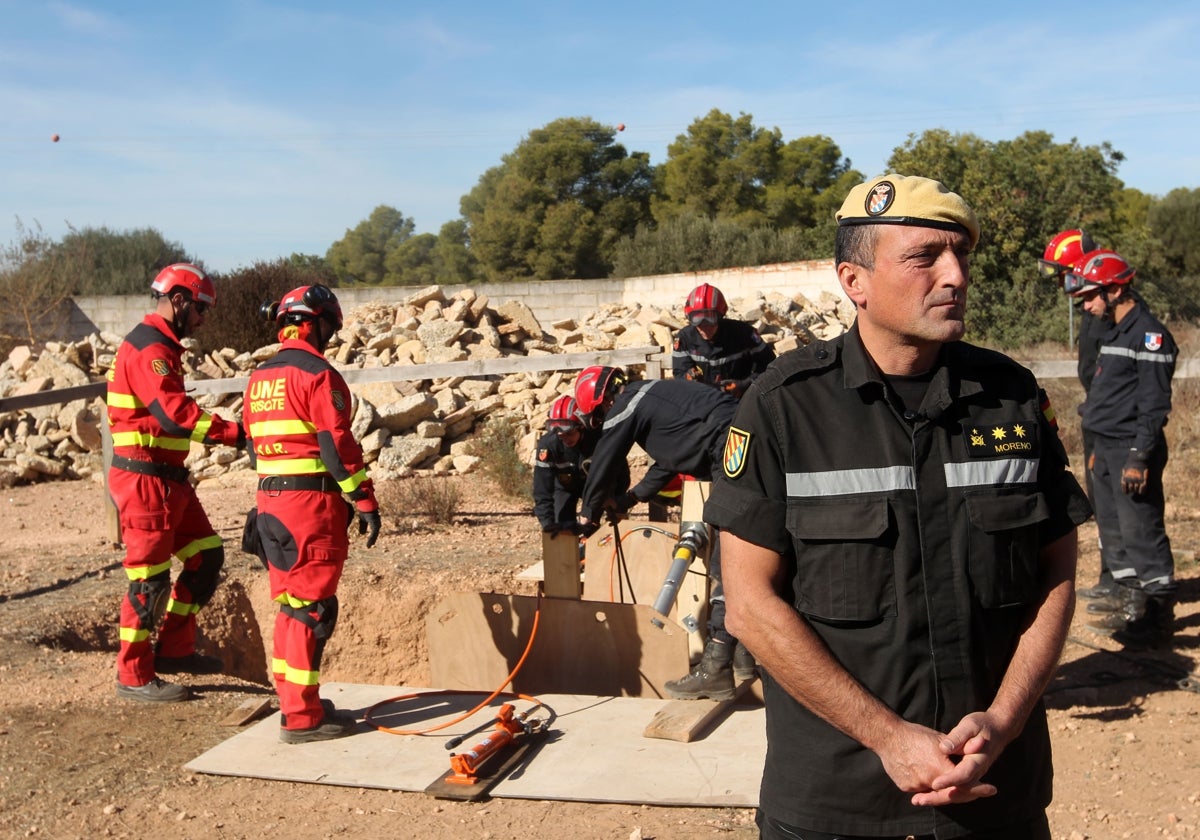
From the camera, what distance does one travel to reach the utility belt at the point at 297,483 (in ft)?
16.4

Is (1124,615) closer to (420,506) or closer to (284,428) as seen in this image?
(284,428)

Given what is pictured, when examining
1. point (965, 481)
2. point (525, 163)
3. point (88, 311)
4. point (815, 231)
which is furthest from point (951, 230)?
point (525, 163)

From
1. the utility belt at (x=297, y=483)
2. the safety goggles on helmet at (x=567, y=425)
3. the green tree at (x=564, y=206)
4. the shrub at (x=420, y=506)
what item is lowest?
the shrub at (x=420, y=506)

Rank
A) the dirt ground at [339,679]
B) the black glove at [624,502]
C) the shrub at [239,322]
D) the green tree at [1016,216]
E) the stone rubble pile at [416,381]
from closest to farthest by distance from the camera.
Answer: the dirt ground at [339,679] < the black glove at [624,502] < the stone rubble pile at [416,381] < the shrub at [239,322] < the green tree at [1016,216]

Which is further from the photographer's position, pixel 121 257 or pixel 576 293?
pixel 121 257

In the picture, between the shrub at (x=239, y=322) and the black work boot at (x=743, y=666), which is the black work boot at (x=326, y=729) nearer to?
the black work boot at (x=743, y=666)

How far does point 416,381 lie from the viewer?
48.8 ft

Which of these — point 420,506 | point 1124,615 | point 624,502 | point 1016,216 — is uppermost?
point 1016,216

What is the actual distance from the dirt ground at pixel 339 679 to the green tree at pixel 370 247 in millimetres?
63152

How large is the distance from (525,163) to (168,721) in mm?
41764

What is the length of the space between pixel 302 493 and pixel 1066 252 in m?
4.43

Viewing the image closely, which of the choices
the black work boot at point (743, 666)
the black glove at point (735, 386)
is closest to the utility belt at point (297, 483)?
the black work boot at point (743, 666)

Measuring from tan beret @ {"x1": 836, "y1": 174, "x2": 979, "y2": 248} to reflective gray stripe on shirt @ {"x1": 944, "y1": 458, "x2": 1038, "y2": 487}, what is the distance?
0.40 metres

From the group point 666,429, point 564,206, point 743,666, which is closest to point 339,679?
point 743,666
